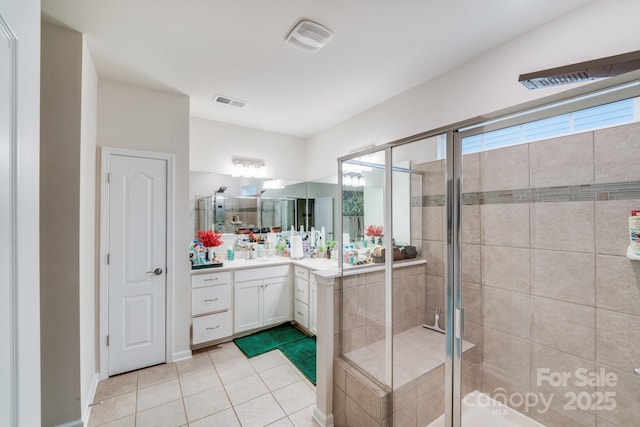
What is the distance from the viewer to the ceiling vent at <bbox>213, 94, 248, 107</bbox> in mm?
2855

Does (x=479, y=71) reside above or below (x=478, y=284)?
above

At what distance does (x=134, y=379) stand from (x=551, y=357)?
3160mm

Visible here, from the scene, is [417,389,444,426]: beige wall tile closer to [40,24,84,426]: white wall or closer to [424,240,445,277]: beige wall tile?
[424,240,445,277]: beige wall tile

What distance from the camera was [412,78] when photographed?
2.47m

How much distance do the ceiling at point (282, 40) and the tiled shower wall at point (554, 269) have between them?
91 cm

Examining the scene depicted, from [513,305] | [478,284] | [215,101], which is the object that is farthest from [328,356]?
[215,101]

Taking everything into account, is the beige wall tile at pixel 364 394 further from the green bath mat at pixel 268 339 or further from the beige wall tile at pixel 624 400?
the green bath mat at pixel 268 339

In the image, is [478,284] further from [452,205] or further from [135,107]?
[135,107]

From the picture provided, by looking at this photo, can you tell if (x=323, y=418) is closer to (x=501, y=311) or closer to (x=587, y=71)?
(x=501, y=311)

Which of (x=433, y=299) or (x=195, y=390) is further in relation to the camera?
(x=195, y=390)

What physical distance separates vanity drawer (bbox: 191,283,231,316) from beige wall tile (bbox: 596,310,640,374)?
301 cm

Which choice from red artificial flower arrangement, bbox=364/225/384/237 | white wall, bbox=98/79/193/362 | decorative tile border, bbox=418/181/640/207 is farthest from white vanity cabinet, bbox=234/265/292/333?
decorative tile border, bbox=418/181/640/207

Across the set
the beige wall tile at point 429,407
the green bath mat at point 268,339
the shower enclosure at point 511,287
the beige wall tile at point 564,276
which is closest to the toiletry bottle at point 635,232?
the shower enclosure at point 511,287

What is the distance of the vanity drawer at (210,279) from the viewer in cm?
288
